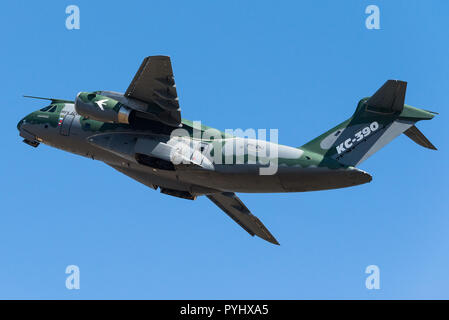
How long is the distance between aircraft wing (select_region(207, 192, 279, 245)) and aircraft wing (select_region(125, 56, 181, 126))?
160 inches

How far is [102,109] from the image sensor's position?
21.7 meters

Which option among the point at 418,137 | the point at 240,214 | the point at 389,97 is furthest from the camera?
the point at 240,214

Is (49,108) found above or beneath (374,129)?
above

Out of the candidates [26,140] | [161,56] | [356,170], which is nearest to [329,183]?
[356,170]

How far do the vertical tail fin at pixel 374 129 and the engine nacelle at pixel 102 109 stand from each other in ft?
19.5

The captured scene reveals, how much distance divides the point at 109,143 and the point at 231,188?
4.23m

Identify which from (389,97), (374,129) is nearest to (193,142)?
(374,129)

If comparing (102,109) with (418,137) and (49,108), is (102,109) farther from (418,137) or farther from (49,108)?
(418,137)

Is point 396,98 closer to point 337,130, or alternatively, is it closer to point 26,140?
point 337,130

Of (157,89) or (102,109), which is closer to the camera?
(157,89)

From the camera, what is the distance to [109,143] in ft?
73.8

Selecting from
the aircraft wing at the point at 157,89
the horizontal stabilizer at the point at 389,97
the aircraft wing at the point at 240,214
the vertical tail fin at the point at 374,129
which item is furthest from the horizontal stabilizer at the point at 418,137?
the aircraft wing at the point at 157,89

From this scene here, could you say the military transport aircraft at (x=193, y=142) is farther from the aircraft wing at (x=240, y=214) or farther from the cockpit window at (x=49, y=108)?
the aircraft wing at (x=240, y=214)

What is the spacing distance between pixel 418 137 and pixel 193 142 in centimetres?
691
